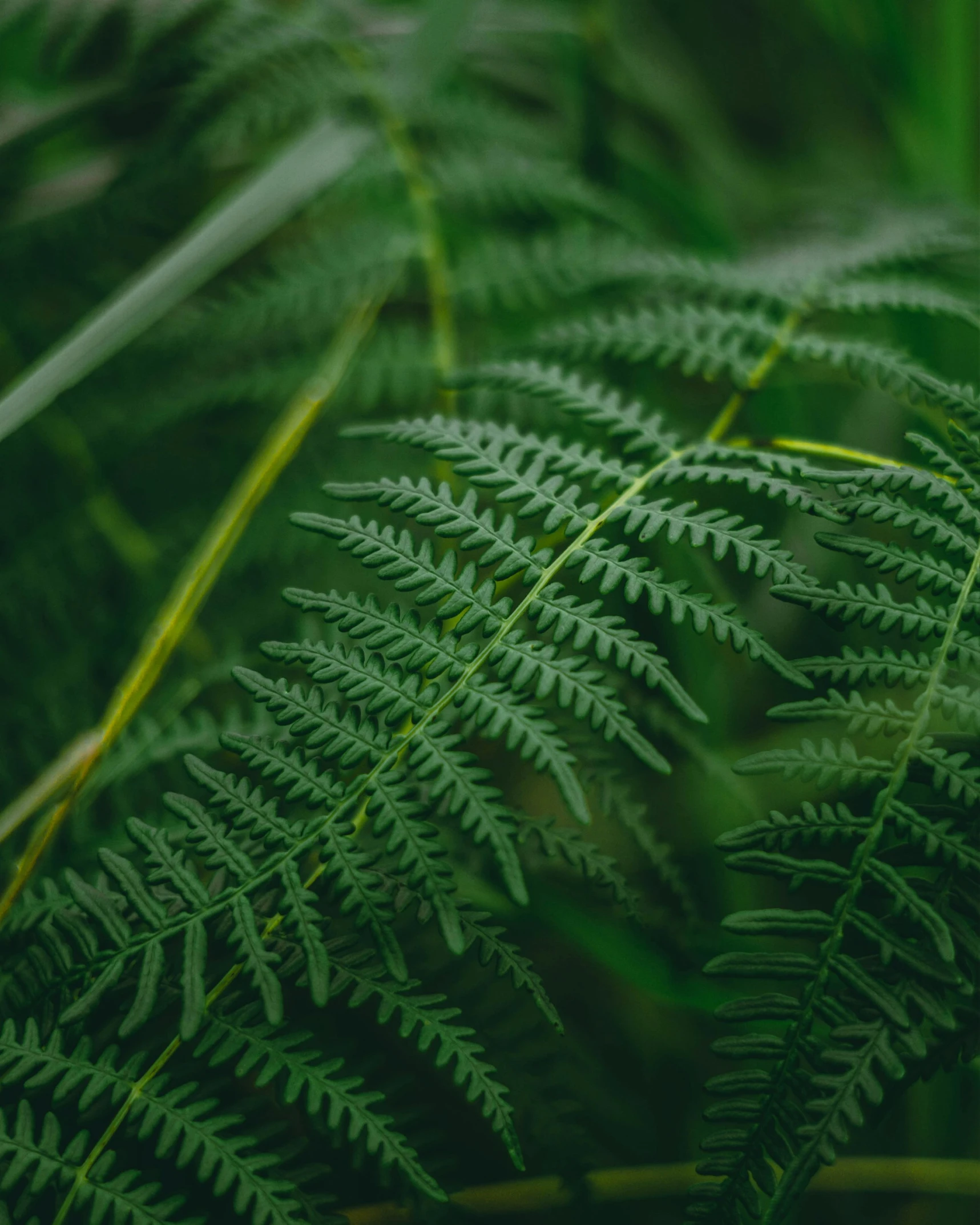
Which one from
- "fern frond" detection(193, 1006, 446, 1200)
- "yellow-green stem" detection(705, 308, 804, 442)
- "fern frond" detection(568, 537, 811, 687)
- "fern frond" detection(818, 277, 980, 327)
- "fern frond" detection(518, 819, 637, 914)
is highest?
"fern frond" detection(818, 277, 980, 327)

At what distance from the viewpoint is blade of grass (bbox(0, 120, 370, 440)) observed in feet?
2.52

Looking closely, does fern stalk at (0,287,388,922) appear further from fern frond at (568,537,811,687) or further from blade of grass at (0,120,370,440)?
fern frond at (568,537,811,687)

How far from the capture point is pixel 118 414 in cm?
114

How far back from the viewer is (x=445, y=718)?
21.2 inches

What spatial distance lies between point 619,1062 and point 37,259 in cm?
136

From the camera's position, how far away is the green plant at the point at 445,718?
1.56 ft

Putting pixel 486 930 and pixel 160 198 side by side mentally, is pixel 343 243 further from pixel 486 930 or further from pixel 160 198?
pixel 486 930

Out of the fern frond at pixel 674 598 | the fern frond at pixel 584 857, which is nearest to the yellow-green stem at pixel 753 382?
the fern frond at pixel 674 598

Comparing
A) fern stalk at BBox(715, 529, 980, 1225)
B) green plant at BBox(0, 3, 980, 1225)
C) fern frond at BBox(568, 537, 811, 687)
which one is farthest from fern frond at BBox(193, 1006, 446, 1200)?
fern frond at BBox(568, 537, 811, 687)

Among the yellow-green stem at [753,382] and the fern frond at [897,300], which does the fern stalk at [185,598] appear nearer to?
the yellow-green stem at [753,382]

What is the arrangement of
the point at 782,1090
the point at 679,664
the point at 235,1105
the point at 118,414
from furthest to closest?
the point at 118,414
the point at 679,664
the point at 235,1105
the point at 782,1090

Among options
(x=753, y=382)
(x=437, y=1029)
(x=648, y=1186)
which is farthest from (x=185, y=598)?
(x=648, y=1186)

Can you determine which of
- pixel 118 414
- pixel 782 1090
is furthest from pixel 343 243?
pixel 782 1090

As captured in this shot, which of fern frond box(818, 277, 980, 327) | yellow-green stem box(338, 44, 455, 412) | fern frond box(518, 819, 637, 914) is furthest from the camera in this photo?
yellow-green stem box(338, 44, 455, 412)
